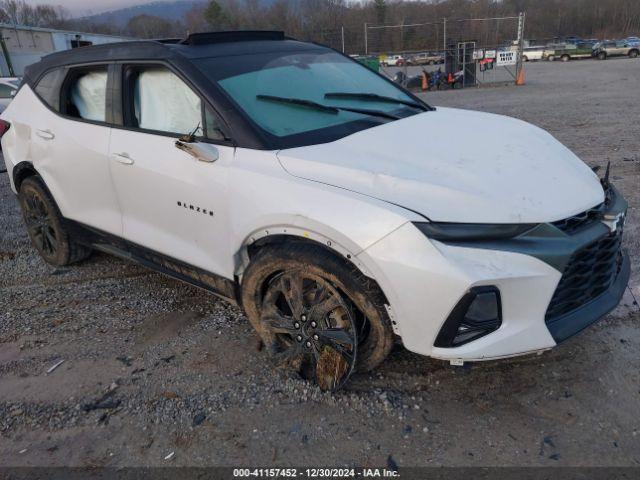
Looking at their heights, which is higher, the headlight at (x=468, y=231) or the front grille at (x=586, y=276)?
the headlight at (x=468, y=231)

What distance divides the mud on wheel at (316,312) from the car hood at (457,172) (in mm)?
417

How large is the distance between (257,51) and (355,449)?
253 centimetres

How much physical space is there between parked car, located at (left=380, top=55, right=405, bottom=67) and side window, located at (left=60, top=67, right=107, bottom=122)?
27.5 metres

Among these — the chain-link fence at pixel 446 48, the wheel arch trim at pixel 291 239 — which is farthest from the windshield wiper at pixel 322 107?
the chain-link fence at pixel 446 48

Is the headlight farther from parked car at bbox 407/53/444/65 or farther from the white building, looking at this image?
the white building

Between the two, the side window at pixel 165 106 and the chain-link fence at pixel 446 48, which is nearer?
the side window at pixel 165 106

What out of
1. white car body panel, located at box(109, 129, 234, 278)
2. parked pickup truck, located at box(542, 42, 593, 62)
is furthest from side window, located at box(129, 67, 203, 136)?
parked pickup truck, located at box(542, 42, 593, 62)

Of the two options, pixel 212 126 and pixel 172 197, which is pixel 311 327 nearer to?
pixel 172 197

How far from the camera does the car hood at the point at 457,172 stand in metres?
2.38

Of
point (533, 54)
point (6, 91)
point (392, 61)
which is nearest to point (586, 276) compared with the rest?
point (6, 91)

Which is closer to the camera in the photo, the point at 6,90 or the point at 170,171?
the point at 170,171

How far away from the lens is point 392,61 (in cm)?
3231

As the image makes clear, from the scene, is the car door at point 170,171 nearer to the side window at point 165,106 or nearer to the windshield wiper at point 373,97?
the side window at point 165,106

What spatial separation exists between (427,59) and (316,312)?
95.0ft
